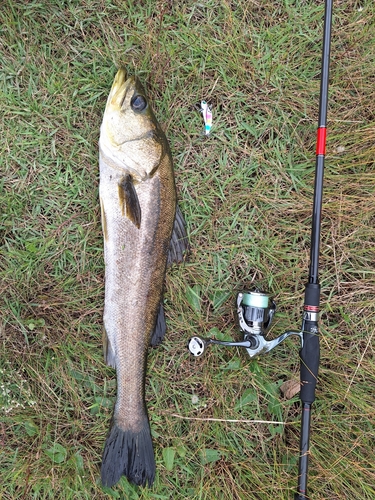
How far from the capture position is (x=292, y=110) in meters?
2.84

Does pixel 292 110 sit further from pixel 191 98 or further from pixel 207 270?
pixel 207 270

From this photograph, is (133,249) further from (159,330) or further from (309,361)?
(309,361)

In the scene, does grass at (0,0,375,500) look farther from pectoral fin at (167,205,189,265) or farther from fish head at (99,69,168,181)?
fish head at (99,69,168,181)

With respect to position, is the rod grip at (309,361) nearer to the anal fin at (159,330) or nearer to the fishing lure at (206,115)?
the anal fin at (159,330)

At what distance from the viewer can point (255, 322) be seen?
2.59 metres

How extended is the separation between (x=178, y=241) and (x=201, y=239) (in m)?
0.21

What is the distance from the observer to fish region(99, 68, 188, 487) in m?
2.42

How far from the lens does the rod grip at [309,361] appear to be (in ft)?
7.79

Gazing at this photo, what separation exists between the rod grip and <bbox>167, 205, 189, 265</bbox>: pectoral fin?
884 mm

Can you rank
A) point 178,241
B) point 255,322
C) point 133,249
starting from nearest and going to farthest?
point 133,249 < point 255,322 < point 178,241

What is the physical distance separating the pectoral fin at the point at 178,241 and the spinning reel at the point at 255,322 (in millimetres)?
475

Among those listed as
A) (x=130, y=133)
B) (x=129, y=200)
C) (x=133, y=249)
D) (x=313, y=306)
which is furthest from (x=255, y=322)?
(x=130, y=133)

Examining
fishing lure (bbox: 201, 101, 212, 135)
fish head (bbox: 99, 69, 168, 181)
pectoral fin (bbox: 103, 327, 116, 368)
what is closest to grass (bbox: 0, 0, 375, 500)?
fishing lure (bbox: 201, 101, 212, 135)

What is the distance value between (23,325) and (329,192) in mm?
2219
